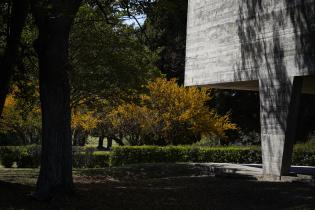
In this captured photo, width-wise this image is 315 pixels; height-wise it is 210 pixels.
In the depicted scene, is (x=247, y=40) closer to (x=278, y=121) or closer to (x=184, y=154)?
(x=278, y=121)

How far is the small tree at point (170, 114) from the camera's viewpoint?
93.8 feet

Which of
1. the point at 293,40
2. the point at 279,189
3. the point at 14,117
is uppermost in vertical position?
the point at 293,40

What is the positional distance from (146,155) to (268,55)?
1177cm

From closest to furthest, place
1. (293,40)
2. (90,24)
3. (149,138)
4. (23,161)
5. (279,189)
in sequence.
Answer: (279,189) → (293,40) → (90,24) → (23,161) → (149,138)

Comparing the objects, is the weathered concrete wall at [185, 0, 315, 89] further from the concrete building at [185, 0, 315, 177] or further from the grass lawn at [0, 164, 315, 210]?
the grass lawn at [0, 164, 315, 210]

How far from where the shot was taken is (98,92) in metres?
22.4

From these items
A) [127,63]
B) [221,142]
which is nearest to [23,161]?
[127,63]

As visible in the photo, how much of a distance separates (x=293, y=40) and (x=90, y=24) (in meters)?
9.39

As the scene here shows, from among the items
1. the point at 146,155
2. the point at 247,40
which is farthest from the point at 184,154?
the point at 247,40

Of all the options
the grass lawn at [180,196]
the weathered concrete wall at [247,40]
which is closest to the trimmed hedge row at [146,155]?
the weathered concrete wall at [247,40]

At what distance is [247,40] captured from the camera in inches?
682

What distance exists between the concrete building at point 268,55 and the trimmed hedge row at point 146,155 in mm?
6179

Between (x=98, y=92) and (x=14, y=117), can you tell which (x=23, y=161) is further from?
(x=98, y=92)

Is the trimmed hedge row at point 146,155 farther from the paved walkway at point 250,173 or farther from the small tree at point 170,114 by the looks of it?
the paved walkway at point 250,173
